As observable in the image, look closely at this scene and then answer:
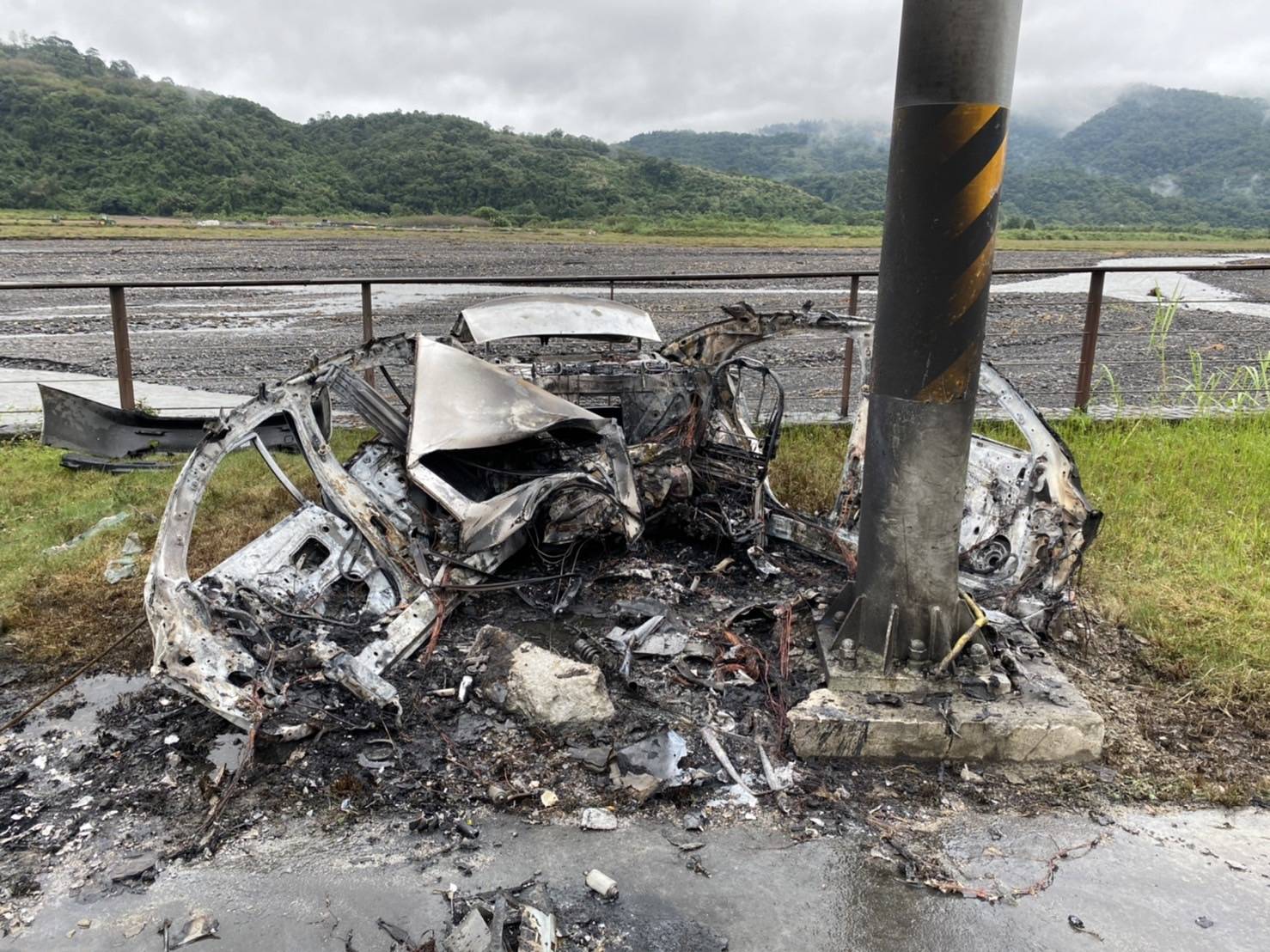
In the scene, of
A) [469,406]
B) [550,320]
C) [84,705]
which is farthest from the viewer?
[550,320]

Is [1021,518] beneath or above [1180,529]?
above

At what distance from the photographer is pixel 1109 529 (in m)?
5.66

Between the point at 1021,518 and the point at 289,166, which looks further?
the point at 289,166

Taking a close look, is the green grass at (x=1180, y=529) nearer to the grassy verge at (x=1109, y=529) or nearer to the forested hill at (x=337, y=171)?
the grassy verge at (x=1109, y=529)

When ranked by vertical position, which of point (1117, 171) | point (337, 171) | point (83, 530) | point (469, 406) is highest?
point (1117, 171)

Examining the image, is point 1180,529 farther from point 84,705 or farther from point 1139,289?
point 1139,289

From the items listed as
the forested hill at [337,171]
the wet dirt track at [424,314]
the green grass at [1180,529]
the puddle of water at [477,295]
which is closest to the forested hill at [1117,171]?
the forested hill at [337,171]

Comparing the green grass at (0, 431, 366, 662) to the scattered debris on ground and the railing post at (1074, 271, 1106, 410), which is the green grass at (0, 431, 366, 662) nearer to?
the scattered debris on ground

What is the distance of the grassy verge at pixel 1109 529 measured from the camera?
4.41 metres

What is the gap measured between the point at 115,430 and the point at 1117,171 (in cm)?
17842

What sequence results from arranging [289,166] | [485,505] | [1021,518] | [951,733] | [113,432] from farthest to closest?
1. [289,166]
2. [113,432]
3. [1021,518]
4. [485,505]
5. [951,733]

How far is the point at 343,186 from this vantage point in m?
65.9

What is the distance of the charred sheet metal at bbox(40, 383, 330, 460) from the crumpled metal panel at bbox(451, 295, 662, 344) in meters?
2.32

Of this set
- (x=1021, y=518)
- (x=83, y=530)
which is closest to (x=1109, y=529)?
(x=1021, y=518)
